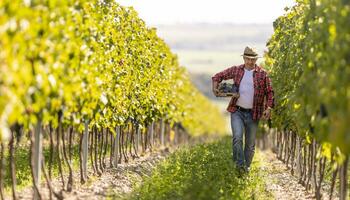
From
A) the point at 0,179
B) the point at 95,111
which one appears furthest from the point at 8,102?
the point at 95,111

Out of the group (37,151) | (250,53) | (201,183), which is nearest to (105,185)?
(201,183)

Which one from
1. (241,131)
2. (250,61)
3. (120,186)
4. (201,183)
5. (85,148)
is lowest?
(120,186)

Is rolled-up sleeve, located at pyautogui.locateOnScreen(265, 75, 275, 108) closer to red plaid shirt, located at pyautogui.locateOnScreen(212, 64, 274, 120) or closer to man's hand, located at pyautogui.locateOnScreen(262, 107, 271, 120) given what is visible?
red plaid shirt, located at pyautogui.locateOnScreen(212, 64, 274, 120)

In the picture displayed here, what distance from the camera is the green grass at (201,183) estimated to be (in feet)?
30.1

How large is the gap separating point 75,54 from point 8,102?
2.47 m

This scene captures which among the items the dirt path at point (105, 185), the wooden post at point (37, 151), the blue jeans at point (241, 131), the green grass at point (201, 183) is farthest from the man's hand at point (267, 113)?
the wooden post at point (37, 151)

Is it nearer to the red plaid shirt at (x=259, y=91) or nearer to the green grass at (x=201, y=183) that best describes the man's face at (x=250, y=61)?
the red plaid shirt at (x=259, y=91)

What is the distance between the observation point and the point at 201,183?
31.9 ft

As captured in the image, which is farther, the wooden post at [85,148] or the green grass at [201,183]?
the wooden post at [85,148]

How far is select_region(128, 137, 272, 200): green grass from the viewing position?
9180 millimetres

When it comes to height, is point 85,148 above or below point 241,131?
below

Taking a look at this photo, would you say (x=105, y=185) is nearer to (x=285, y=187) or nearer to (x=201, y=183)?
(x=201, y=183)

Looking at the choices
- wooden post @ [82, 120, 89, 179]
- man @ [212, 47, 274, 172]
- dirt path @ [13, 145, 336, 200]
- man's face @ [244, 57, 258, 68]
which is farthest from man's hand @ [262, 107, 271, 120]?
wooden post @ [82, 120, 89, 179]

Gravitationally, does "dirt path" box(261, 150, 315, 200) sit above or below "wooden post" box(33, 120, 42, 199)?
below
